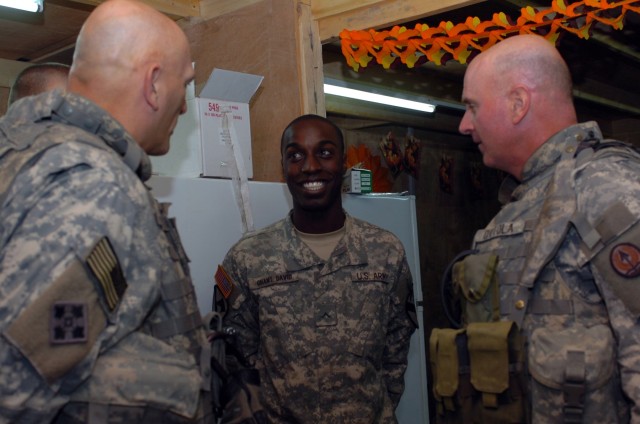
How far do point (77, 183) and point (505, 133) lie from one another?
1.21 m

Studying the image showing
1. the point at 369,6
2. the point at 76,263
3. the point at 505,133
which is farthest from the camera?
the point at 369,6

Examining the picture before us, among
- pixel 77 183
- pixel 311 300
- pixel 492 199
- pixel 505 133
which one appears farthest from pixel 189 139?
pixel 492 199

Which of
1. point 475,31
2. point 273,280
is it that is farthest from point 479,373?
point 475,31

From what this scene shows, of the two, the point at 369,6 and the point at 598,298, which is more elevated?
the point at 369,6

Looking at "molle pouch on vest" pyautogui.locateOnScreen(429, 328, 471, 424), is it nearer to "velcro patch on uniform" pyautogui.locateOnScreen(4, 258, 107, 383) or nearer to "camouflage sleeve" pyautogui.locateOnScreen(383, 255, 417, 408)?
"camouflage sleeve" pyautogui.locateOnScreen(383, 255, 417, 408)

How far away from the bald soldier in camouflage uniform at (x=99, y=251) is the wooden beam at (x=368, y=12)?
5.25 feet

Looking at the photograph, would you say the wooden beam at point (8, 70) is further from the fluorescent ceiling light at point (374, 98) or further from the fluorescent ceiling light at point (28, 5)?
the fluorescent ceiling light at point (374, 98)

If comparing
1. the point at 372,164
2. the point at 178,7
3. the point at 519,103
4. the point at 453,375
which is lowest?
the point at 453,375

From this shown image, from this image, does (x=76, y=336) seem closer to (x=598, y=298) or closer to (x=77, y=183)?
(x=77, y=183)

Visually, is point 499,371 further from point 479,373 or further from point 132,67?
point 132,67

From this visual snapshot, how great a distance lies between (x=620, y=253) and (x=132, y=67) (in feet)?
3.82

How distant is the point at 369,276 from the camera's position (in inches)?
103

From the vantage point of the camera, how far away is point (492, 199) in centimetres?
878

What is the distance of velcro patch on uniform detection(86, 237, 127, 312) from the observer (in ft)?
3.96
